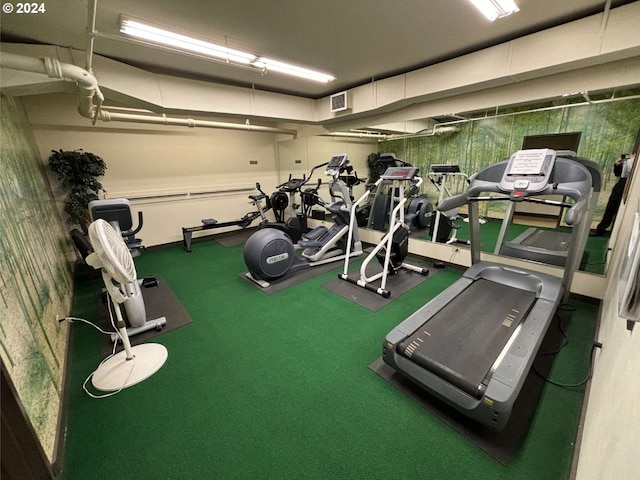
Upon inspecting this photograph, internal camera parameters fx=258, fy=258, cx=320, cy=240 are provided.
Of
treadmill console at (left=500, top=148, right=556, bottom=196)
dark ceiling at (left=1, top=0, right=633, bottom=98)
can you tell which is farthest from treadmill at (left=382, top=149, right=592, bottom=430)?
dark ceiling at (left=1, top=0, right=633, bottom=98)

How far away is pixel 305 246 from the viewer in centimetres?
419

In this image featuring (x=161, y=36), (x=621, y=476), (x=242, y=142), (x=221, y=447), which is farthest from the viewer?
(x=242, y=142)

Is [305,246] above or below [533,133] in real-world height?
below

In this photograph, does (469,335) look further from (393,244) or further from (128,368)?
(128,368)

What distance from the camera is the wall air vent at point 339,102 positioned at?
4.45 meters

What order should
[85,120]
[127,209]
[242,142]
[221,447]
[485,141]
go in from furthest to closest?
[242,142], [85,120], [485,141], [127,209], [221,447]

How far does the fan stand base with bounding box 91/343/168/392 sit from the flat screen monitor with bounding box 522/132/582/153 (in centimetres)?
456

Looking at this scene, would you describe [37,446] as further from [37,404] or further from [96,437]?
[96,437]

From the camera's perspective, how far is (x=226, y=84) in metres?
4.29

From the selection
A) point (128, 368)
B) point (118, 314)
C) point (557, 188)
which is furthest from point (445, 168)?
point (128, 368)

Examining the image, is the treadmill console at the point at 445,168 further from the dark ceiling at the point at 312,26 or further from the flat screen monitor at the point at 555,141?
the dark ceiling at the point at 312,26

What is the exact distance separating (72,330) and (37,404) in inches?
62.5

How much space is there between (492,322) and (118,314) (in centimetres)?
290

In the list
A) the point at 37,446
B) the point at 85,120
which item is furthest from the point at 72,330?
the point at 85,120
